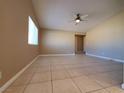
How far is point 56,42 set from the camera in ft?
22.7

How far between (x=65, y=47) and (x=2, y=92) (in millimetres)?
6080

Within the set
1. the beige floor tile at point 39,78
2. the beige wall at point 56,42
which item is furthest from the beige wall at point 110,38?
the beige floor tile at point 39,78

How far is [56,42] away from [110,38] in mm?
4131

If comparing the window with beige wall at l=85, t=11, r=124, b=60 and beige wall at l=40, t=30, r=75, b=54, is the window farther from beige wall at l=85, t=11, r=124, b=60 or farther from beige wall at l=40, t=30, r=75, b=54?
beige wall at l=85, t=11, r=124, b=60

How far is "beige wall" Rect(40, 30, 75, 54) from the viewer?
260 inches

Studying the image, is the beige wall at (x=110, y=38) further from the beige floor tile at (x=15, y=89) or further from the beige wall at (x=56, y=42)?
the beige floor tile at (x=15, y=89)

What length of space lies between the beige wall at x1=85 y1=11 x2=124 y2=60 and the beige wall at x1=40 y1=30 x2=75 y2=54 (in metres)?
2.06

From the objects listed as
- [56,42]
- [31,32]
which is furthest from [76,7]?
[56,42]

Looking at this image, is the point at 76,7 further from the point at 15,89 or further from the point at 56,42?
the point at 15,89

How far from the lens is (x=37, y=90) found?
1.43 metres

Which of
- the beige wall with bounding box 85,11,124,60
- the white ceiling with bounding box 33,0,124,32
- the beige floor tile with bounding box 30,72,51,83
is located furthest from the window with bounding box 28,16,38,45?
the beige wall with bounding box 85,11,124,60

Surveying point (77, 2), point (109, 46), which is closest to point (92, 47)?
point (109, 46)

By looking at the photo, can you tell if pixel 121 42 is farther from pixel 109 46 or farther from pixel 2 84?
pixel 2 84

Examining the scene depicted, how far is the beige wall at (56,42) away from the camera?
21.7 ft
